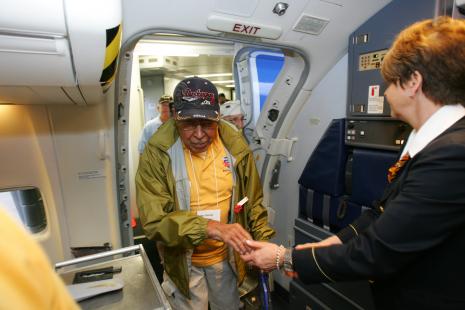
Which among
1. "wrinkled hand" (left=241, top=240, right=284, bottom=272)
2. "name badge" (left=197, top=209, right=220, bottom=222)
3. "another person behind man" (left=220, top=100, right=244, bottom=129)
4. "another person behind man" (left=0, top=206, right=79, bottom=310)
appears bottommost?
"wrinkled hand" (left=241, top=240, right=284, bottom=272)

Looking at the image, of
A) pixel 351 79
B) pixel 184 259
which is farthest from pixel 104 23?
pixel 351 79

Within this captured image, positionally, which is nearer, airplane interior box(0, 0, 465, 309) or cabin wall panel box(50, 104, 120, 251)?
airplane interior box(0, 0, 465, 309)

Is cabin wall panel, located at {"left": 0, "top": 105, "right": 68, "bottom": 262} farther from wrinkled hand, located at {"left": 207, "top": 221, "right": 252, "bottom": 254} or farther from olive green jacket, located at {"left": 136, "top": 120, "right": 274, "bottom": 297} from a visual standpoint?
wrinkled hand, located at {"left": 207, "top": 221, "right": 252, "bottom": 254}

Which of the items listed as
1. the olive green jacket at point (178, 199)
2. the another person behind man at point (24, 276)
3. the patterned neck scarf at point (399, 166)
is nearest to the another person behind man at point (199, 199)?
the olive green jacket at point (178, 199)

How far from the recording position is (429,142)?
3.64 ft

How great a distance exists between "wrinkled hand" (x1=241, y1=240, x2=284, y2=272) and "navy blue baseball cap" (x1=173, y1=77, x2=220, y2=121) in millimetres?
808

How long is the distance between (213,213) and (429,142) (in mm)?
1246

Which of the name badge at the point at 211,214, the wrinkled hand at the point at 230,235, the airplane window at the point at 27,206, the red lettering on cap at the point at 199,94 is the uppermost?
the red lettering on cap at the point at 199,94

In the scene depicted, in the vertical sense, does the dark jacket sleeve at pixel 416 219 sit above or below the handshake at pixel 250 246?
above

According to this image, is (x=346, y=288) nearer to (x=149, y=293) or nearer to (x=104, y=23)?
(x=149, y=293)

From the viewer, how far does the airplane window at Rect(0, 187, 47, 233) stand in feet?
5.68

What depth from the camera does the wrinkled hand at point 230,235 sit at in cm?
165

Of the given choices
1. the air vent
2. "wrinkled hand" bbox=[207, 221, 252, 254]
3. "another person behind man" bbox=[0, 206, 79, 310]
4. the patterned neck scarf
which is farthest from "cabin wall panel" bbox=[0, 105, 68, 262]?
the patterned neck scarf

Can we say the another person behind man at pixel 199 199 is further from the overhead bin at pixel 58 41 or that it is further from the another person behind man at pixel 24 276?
the another person behind man at pixel 24 276
